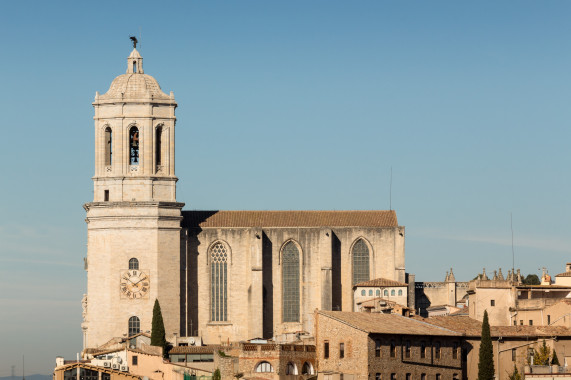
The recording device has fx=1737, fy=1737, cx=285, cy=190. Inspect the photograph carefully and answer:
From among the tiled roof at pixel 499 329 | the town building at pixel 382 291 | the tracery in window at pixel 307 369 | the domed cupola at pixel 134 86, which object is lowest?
the tracery in window at pixel 307 369

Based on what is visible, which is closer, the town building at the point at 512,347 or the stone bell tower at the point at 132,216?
the town building at the point at 512,347

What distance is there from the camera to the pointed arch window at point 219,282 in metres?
122

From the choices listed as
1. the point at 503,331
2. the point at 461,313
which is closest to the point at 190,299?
the point at 461,313

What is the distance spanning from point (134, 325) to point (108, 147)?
13045 millimetres

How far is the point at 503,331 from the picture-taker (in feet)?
320

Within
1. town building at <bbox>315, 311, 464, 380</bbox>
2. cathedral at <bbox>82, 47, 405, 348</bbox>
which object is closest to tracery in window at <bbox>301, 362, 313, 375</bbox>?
town building at <bbox>315, 311, 464, 380</bbox>

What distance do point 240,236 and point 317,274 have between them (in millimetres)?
6133

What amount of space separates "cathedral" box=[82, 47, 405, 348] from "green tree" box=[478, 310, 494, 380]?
2780 centimetres

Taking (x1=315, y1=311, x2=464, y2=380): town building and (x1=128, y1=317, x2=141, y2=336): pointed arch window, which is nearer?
(x1=315, y1=311, x2=464, y2=380): town building

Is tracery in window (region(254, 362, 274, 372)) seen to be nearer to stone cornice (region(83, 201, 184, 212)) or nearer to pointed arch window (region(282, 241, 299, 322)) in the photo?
stone cornice (region(83, 201, 184, 212))

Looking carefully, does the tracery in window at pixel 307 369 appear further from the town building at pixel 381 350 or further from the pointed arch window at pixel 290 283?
the pointed arch window at pixel 290 283

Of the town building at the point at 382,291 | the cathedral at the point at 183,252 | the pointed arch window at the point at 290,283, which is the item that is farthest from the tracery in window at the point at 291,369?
the pointed arch window at the point at 290,283

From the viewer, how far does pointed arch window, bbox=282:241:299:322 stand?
4860 inches

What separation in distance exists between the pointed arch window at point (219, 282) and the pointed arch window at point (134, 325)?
5.76 m
